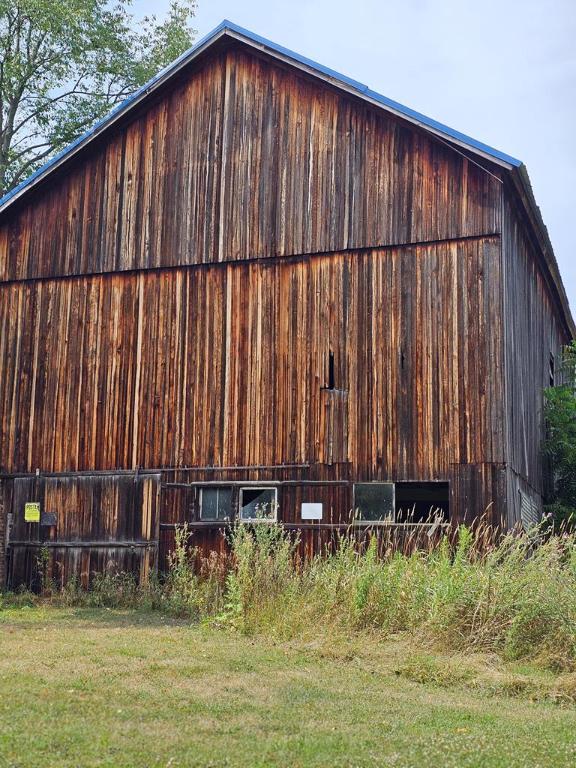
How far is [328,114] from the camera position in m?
19.4

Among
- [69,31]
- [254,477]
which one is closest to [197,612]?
[254,477]

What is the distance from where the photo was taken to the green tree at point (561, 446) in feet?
74.2

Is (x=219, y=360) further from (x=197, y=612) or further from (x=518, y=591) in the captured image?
(x=518, y=591)

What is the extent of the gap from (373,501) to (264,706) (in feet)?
29.9

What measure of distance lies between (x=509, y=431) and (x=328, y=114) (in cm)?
669

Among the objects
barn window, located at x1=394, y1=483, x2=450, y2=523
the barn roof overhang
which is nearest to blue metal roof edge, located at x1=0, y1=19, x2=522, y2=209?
the barn roof overhang

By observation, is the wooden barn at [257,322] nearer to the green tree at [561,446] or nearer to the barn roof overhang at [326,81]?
the barn roof overhang at [326,81]

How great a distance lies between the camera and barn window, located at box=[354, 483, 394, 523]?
17922 millimetres

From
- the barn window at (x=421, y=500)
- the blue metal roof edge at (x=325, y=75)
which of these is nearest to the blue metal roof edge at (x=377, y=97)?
the blue metal roof edge at (x=325, y=75)

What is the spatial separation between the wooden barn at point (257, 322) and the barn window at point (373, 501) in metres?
0.04

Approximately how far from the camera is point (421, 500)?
61.2 ft

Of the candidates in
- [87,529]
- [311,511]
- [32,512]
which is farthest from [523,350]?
[32,512]

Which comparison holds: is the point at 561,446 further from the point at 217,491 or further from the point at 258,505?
the point at 217,491

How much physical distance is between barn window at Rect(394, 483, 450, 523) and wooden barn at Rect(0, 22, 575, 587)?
72mm
